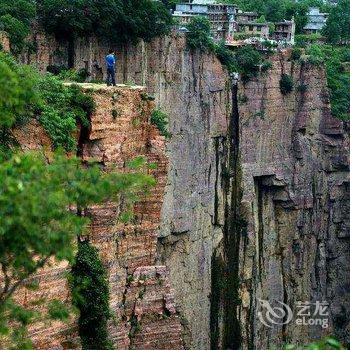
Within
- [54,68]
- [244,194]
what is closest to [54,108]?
[54,68]

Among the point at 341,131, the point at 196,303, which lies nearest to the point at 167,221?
the point at 196,303

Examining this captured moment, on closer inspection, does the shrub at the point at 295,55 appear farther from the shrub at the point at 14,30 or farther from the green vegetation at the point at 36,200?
the green vegetation at the point at 36,200

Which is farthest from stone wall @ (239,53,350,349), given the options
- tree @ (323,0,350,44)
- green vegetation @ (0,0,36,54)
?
tree @ (323,0,350,44)

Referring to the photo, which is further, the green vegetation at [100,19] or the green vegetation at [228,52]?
the green vegetation at [228,52]

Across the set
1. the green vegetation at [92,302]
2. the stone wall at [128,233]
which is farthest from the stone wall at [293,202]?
the green vegetation at [92,302]

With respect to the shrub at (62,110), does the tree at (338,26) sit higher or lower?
higher

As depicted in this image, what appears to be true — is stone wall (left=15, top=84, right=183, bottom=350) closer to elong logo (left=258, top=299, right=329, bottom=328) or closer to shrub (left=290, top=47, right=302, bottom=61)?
elong logo (left=258, top=299, right=329, bottom=328)
